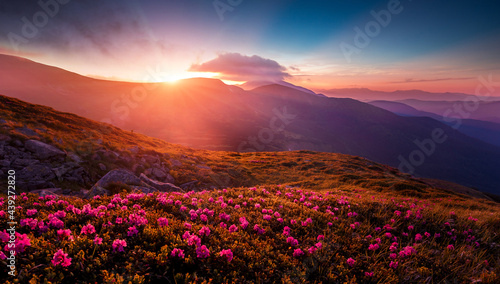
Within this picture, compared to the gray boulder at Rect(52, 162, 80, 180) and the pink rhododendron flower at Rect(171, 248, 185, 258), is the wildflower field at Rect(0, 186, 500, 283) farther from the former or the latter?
the gray boulder at Rect(52, 162, 80, 180)

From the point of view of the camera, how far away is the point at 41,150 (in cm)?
1211

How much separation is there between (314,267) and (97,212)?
17.5ft

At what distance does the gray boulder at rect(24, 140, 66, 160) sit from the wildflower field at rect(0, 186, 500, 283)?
899 centimetres

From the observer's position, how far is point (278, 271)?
411 cm

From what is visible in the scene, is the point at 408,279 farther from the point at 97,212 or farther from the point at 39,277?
the point at 97,212

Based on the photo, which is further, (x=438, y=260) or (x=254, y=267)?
(x=438, y=260)

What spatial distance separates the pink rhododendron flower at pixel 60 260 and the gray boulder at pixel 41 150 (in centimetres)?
1290

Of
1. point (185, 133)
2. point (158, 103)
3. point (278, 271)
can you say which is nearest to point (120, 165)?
point (278, 271)

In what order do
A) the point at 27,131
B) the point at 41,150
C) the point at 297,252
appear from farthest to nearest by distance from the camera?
the point at 27,131 < the point at 41,150 < the point at 297,252

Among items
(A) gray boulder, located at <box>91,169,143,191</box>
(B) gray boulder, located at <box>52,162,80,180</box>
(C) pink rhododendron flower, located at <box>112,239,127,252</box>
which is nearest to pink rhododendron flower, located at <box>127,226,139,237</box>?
(C) pink rhododendron flower, located at <box>112,239,127,252</box>

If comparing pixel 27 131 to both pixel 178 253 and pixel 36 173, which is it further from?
pixel 178 253

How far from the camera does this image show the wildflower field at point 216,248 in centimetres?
329

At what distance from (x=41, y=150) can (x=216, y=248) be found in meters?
14.5

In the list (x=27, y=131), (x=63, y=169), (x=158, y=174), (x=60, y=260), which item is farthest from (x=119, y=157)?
(x=60, y=260)
